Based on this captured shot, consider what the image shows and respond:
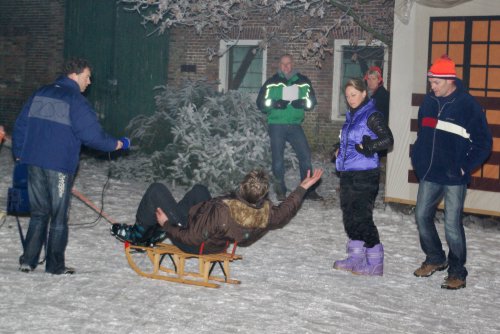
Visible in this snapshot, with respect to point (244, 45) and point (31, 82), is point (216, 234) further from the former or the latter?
point (31, 82)

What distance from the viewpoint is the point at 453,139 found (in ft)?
26.1

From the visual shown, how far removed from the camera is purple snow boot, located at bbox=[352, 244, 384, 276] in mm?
8477

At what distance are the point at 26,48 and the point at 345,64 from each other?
27.3ft

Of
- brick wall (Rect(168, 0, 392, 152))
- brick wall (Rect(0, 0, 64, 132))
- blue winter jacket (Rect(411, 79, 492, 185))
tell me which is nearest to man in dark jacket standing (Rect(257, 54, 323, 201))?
blue winter jacket (Rect(411, 79, 492, 185))

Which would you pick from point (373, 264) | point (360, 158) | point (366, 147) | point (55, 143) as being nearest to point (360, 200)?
point (360, 158)

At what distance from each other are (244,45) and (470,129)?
12.4 meters

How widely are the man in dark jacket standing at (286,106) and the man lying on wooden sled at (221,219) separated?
4471 mm

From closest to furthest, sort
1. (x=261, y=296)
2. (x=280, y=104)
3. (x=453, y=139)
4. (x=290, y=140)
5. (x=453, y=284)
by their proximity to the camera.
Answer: (x=261, y=296) < (x=453, y=139) < (x=453, y=284) < (x=280, y=104) < (x=290, y=140)

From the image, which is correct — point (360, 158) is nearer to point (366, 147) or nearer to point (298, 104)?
point (366, 147)

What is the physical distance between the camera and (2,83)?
22.0 m

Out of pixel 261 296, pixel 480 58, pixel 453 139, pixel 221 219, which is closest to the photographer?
pixel 221 219

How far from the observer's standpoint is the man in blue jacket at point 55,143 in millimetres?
7582

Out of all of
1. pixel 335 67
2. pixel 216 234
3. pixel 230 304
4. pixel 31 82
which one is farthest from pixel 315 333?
pixel 31 82

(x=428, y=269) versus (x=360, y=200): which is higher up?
(x=360, y=200)
